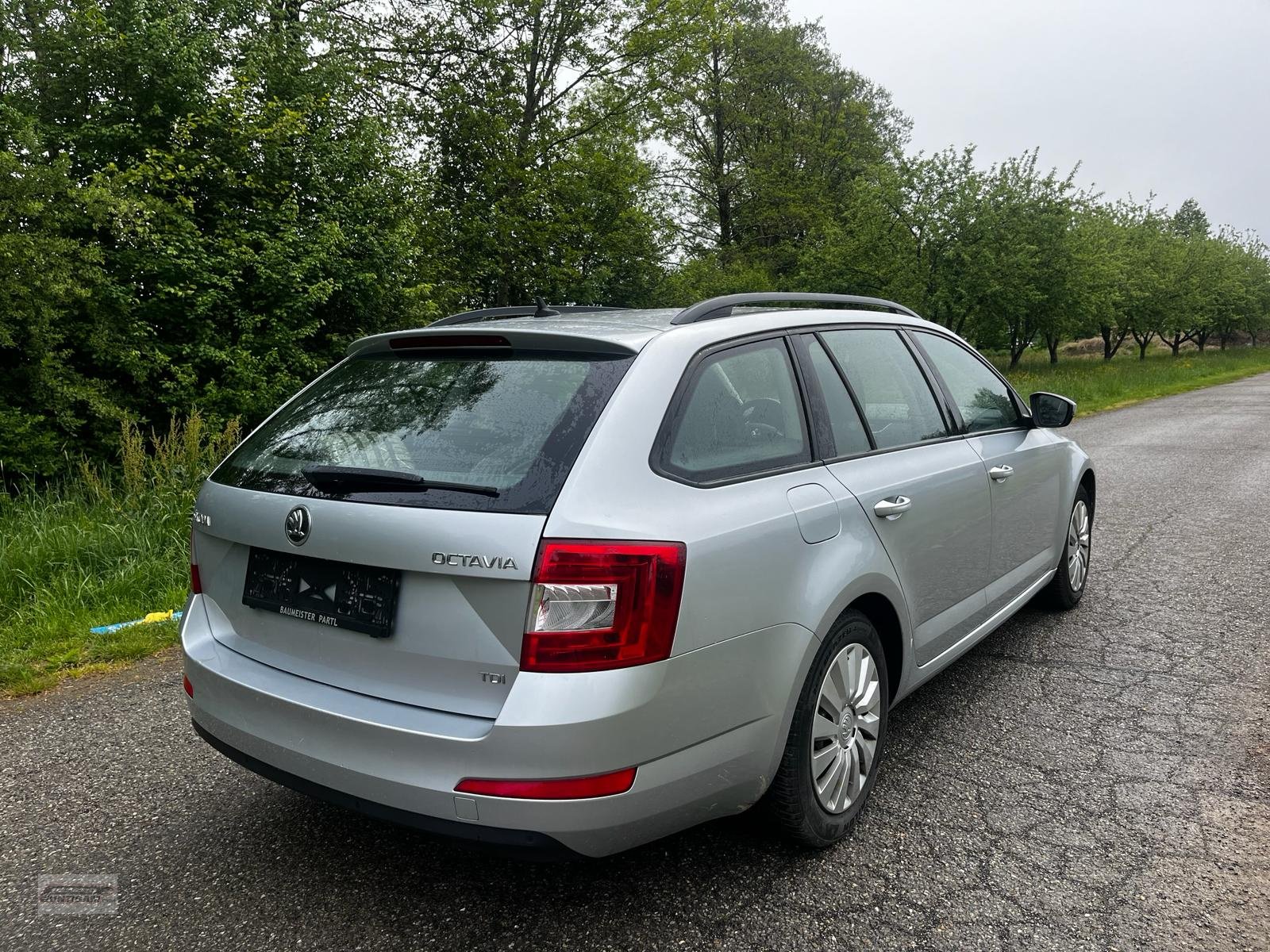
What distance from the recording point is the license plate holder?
219 cm

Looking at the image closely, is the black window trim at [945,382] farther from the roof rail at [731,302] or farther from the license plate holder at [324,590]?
the license plate holder at [324,590]

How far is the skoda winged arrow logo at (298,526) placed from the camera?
231cm

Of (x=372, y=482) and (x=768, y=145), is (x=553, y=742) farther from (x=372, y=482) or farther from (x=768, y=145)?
(x=768, y=145)

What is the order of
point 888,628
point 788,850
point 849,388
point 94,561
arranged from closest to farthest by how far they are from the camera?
point 788,850 → point 888,628 → point 849,388 → point 94,561

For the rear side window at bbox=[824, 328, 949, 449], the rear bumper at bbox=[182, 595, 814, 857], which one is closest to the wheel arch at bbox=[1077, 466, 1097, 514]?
the rear side window at bbox=[824, 328, 949, 449]

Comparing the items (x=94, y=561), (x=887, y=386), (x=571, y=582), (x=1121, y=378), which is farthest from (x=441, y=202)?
(x=571, y=582)

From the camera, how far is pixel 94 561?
5582 mm

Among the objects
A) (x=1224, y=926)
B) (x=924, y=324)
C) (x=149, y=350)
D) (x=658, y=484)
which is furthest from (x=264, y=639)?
(x=149, y=350)

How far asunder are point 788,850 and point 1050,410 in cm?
287

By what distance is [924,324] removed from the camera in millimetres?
3996

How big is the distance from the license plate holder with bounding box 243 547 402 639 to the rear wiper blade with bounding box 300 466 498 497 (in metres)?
0.20

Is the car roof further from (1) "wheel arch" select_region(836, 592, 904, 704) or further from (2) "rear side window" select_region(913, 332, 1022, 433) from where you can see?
(1) "wheel arch" select_region(836, 592, 904, 704)

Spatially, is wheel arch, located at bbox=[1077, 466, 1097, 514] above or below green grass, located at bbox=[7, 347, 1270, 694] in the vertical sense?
above

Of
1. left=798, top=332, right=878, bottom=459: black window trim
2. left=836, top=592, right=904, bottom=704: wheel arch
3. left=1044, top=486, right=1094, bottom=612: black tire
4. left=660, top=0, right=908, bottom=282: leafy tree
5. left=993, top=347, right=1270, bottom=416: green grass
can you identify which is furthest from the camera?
left=660, top=0, right=908, bottom=282: leafy tree
